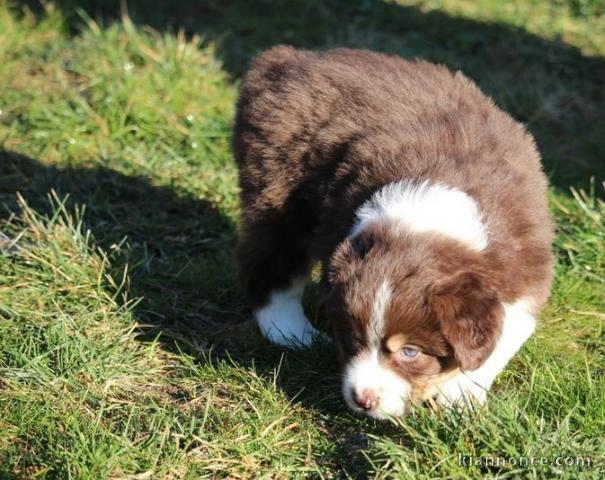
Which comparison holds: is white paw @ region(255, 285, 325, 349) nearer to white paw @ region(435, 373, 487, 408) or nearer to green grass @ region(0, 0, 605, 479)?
green grass @ region(0, 0, 605, 479)

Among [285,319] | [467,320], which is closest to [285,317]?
[285,319]

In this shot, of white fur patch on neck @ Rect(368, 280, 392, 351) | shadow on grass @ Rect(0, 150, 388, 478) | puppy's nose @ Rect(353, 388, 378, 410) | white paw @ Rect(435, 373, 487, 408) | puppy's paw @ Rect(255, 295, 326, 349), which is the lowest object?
shadow on grass @ Rect(0, 150, 388, 478)

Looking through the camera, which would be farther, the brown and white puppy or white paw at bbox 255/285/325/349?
white paw at bbox 255/285/325/349

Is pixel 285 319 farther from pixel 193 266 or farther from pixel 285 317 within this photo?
pixel 193 266

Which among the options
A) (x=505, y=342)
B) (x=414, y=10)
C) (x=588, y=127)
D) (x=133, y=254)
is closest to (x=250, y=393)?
(x=505, y=342)

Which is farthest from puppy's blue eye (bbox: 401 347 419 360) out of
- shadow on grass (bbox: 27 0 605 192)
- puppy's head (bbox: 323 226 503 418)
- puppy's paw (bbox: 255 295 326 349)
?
shadow on grass (bbox: 27 0 605 192)

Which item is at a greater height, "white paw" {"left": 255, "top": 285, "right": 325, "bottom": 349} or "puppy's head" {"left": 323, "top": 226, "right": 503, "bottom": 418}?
"puppy's head" {"left": 323, "top": 226, "right": 503, "bottom": 418}

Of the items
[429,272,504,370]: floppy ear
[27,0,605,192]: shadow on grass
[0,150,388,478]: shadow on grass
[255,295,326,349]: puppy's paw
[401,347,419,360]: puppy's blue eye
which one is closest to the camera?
[429,272,504,370]: floppy ear

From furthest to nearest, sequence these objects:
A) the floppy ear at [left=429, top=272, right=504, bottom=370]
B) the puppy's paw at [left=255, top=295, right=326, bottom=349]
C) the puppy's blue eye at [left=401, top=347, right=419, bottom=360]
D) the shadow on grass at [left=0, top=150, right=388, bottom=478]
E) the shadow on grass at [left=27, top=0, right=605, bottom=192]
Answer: the shadow on grass at [left=27, top=0, right=605, bottom=192] → the puppy's paw at [left=255, top=295, right=326, bottom=349] → the shadow on grass at [left=0, top=150, right=388, bottom=478] → the puppy's blue eye at [left=401, top=347, right=419, bottom=360] → the floppy ear at [left=429, top=272, right=504, bottom=370]
